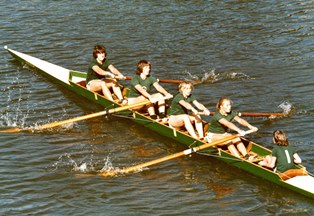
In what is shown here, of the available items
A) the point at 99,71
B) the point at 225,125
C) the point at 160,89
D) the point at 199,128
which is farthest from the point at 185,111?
the point at 99,71

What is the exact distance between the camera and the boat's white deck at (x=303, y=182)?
1479cm

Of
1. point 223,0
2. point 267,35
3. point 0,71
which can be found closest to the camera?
point 0,71

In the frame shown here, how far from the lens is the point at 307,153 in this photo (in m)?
17.3

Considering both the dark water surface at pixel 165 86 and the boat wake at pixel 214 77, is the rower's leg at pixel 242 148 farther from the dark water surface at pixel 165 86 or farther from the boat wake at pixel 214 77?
the boat wake at pixel 214 77

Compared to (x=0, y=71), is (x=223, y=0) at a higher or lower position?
higher

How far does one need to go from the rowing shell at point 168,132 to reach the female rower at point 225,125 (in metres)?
0.27

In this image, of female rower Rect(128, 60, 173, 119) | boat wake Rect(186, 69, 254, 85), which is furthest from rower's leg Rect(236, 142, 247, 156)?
boat wake Rect(186, 69, 254, 85)

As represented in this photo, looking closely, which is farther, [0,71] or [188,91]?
[0,71]

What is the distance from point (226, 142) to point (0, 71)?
12439 millimetres

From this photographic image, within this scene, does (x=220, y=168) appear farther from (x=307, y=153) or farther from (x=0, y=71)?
(x=0, y=71)

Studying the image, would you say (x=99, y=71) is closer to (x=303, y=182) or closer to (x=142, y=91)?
(x=142, y=91)

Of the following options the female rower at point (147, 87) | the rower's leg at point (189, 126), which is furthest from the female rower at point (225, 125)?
the female rower at point (147, 87)

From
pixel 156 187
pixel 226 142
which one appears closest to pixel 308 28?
pixel 226 142

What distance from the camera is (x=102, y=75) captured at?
2077 centimetres
